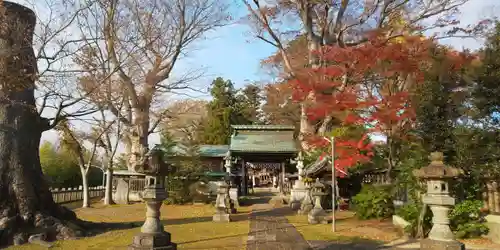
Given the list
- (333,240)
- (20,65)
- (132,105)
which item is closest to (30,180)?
(20,65)

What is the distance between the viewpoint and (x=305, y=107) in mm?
23812

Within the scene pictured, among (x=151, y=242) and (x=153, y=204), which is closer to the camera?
(x=151, y=242)

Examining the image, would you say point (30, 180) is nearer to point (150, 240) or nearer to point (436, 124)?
point (150, 240)

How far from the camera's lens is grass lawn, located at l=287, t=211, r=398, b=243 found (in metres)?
10.4

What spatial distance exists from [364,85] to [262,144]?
28.8ft

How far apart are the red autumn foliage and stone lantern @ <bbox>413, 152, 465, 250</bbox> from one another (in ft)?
18.6

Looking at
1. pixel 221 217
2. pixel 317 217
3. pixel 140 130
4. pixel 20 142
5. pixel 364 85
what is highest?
pixel 364 85

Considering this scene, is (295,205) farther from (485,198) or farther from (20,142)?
(20,142)

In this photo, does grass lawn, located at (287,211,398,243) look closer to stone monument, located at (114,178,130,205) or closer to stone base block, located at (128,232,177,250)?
stone base block, located at (128,232,177,250)

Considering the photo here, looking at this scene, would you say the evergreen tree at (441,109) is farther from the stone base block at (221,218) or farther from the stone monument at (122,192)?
the stone monument at (122,192)

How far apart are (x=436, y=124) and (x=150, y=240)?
8.60 metres

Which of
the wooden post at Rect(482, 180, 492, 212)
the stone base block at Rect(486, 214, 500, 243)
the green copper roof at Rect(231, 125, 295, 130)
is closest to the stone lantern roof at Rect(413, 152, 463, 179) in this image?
the stone base block at Rect(486, 214, 500, 243)

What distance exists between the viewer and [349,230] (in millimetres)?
11883

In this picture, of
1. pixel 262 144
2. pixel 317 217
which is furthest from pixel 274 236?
pixel 262 144
